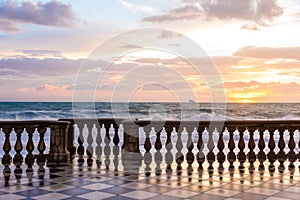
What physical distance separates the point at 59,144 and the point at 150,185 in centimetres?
275

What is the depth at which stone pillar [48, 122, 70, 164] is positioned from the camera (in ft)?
25.0

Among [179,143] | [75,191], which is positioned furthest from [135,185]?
[179,143]

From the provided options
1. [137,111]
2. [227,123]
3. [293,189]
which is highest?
[227,123]

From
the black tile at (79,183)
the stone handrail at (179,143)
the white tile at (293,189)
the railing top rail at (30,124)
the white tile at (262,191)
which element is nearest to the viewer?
the white tile at (262,191)

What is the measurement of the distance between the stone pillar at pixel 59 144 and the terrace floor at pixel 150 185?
718 mm

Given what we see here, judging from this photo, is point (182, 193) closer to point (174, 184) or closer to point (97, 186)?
point (174, 184)

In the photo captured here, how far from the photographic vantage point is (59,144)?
7.72 m

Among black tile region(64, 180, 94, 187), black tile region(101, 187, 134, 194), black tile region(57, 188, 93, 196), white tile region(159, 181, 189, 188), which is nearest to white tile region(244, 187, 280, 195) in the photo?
white tile region(159, 181, 189, 188)

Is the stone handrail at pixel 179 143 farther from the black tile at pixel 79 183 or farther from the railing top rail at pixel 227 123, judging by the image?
the black tile at pixel 79 183

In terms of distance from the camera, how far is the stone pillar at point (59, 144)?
7633mm

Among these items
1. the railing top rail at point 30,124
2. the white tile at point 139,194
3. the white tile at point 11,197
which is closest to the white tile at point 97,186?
the white tile at point 139,194

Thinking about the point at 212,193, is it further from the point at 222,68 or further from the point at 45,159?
the point at 222,68

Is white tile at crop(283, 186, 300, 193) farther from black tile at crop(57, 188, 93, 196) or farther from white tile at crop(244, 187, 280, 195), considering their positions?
black tile at crop(57, 188, 93, 196)

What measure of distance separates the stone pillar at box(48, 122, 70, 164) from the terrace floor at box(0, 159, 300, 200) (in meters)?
0.72
